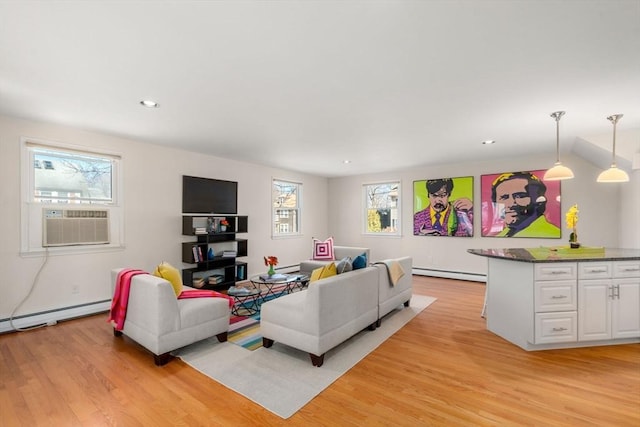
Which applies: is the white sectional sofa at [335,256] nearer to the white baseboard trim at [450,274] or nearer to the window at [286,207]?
the white baseboard trim at [450,274]

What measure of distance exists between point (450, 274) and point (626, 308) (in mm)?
3214

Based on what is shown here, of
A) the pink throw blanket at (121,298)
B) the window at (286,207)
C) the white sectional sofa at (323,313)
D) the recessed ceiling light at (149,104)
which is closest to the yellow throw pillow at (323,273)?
the white sectional sofa at (323,313)

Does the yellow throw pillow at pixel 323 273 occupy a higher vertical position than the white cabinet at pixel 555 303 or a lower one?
higher

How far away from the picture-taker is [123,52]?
206cm

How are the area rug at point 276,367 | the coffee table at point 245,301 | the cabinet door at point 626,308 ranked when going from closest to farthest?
the area rug at point 276,367 < the cabinet door at point 626,308 < the coffee table at point 245,301

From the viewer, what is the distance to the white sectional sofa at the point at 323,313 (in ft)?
8.37

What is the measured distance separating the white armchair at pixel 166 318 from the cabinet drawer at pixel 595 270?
12.0ft

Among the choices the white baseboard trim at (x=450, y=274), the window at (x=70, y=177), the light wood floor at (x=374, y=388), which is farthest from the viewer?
the white baseboard trim at (x=450, y=274)

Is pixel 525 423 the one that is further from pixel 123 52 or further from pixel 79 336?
pixel 79 336

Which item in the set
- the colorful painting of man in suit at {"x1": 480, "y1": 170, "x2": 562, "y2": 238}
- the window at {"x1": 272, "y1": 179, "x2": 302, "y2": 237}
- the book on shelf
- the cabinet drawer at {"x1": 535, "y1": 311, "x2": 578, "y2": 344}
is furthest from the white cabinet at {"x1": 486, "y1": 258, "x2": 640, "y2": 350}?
the window at {"x1": 272, "y1": 179, "x2": 302, "y2": 237}

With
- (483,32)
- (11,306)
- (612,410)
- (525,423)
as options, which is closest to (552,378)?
(612,410)

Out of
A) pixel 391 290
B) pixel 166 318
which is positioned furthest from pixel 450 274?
pixel 166 318

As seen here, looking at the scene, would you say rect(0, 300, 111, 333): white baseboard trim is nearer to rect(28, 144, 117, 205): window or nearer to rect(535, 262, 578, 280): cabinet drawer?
rect(28, 144, 117, 205): window

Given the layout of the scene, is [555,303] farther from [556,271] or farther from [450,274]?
[450,274]
